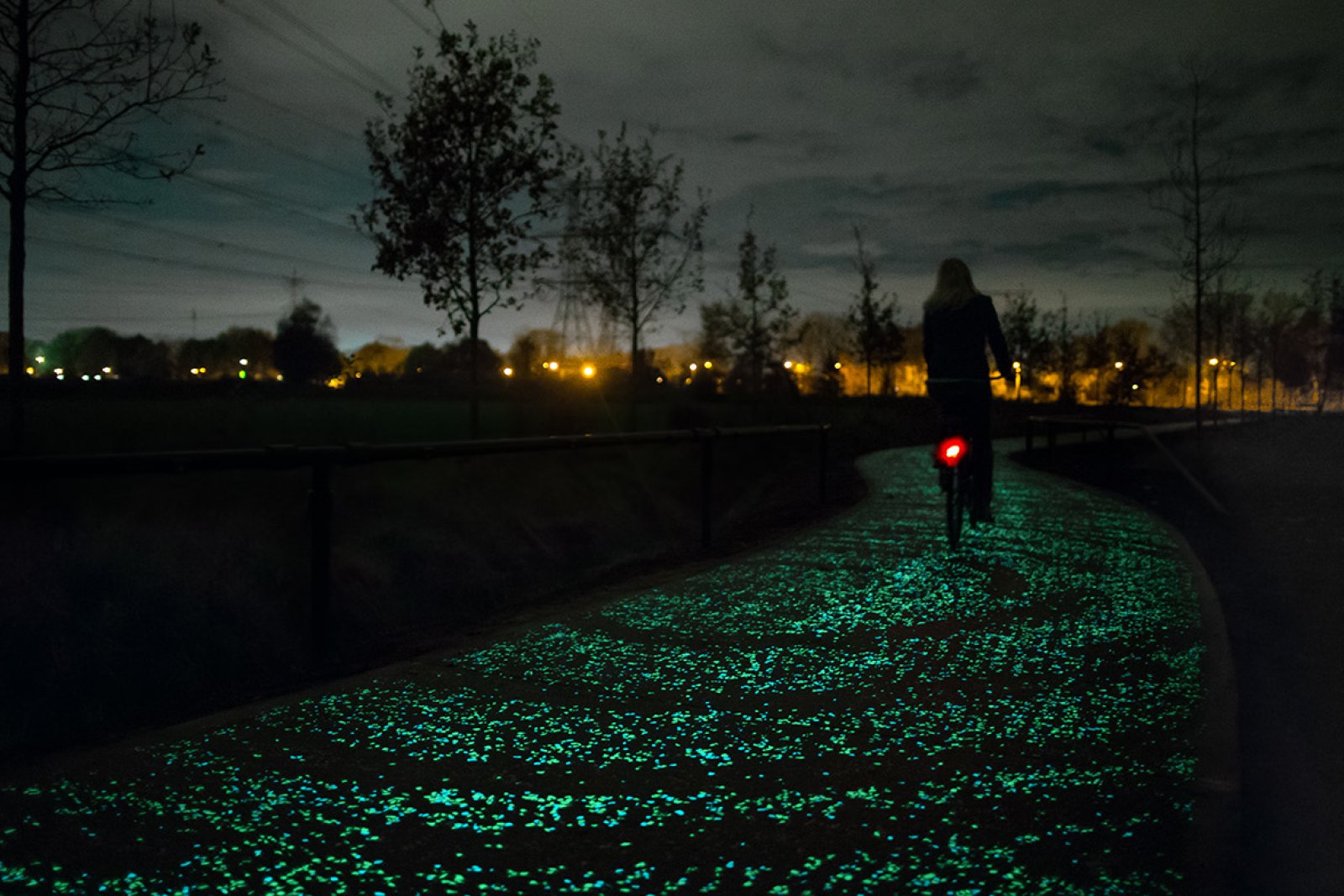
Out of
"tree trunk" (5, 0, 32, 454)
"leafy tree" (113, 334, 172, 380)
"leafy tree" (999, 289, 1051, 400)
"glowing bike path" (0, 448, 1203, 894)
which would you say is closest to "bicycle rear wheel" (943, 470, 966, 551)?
"glowing bike path" (0, 448, 1203, 894)

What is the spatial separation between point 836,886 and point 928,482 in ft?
45.0

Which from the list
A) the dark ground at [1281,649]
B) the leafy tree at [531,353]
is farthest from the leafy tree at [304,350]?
the dark ground at [1281,649]

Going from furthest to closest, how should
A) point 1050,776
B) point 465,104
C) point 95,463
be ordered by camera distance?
point 465,104 < point 95,463 < point 1050,776

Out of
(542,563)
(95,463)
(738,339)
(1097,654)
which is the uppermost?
(738,339)

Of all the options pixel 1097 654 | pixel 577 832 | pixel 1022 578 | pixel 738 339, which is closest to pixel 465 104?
pixel 1022 578

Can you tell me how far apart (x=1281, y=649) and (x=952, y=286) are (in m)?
4.36

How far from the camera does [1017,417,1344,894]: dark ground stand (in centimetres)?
290

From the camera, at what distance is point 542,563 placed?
1548cm

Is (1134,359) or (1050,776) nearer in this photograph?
(1050,776)

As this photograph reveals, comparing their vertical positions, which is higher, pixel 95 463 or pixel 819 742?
pixel 95 463

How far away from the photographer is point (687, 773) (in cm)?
341

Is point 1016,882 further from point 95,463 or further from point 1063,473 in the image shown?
point 1063,473

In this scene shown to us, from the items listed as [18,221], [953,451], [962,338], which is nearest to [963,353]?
[962,338]

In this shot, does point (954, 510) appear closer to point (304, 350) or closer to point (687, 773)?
point (687, 773)
